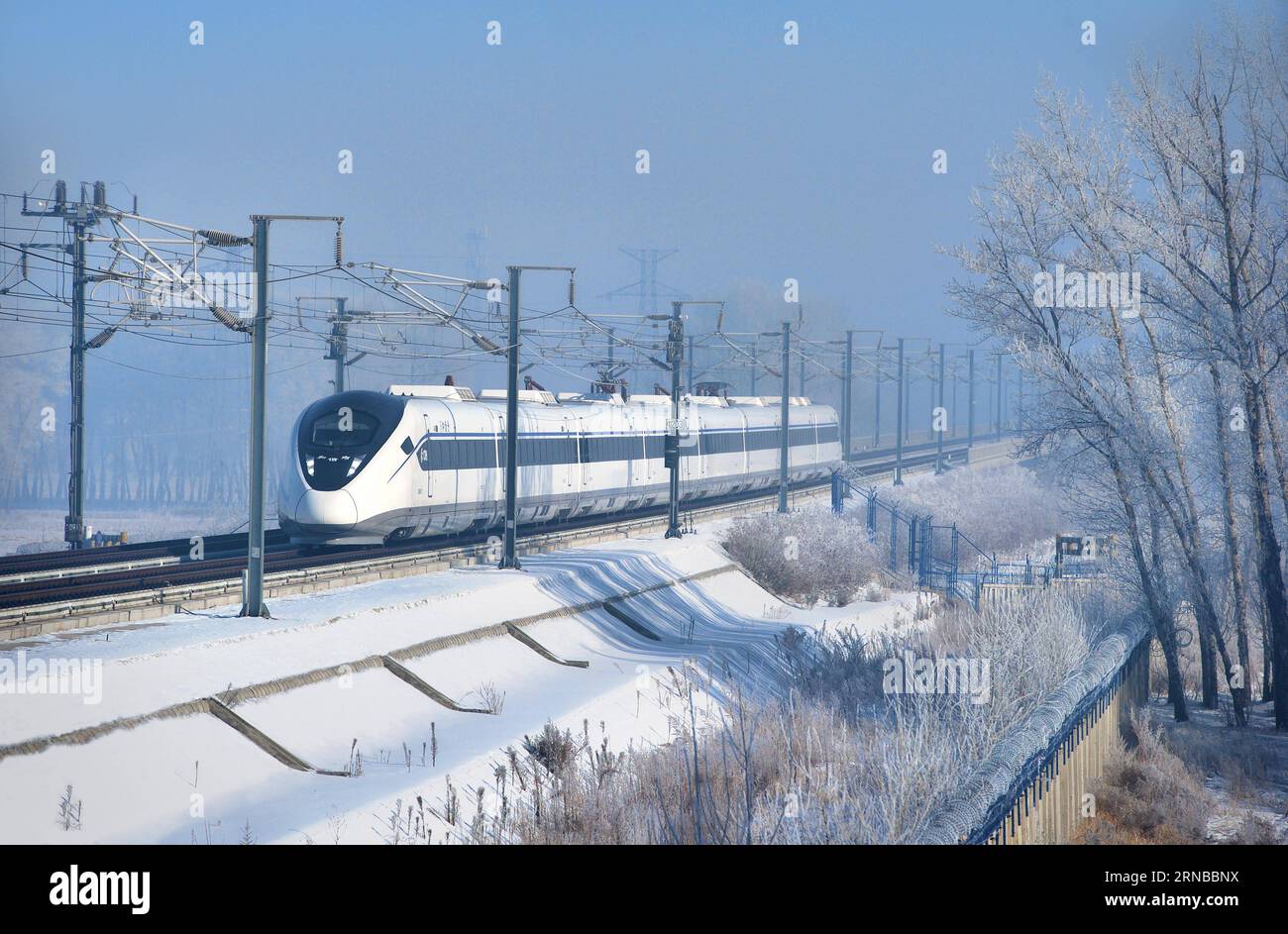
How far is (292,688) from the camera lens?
16.6m

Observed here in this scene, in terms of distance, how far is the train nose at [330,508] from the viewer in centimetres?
2547

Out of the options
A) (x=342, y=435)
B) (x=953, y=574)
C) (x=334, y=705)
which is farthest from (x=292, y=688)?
(x=953, y=574)

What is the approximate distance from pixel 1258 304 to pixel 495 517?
17.4 m

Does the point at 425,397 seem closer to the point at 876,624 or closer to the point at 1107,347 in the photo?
the point at 876,624

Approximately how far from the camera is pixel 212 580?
70.1 ft

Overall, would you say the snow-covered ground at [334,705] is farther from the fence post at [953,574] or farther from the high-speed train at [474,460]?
the fence post at [953,574]

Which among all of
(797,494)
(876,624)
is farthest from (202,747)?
(797,494)

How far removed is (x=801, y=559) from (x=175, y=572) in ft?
62.2

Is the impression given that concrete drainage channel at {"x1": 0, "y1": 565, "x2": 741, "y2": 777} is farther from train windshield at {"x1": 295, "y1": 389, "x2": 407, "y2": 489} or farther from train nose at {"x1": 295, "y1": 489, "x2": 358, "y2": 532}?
train windshield at {"x1": 295, "y1": 389, "x2": 407, "y2": 489}

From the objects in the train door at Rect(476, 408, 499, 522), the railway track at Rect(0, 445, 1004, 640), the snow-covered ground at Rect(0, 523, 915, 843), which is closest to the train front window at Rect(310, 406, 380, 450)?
the railway track at Rect(0, 445, 1004, 640)

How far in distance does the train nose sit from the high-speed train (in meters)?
0.02

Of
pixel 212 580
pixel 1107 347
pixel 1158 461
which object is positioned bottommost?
pixel 212 580

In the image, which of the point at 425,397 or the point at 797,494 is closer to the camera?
the point at 425,397

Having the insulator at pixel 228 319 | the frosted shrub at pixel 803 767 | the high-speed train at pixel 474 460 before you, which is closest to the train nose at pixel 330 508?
the high-speed train at pixel 474 460
